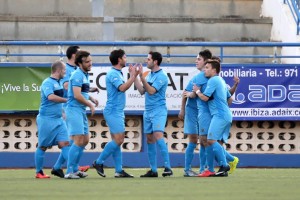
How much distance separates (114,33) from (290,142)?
23.1 ft

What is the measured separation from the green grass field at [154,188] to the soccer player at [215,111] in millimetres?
536

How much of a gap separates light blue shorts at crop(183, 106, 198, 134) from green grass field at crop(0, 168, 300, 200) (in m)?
1.30

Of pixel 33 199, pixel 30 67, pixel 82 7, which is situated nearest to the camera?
pixel 33 199

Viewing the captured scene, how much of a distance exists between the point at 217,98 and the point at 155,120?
3.40 ft

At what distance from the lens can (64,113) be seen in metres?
17.9

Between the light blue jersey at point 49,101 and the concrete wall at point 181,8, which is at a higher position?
the concrete wall at point 181,8

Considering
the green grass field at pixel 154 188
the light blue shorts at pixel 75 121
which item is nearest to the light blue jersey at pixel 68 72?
the light blue shorts at pixel 75 121

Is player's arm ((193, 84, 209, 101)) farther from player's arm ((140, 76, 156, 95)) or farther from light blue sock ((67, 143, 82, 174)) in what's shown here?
light blue sock ((67, 143, 82, 174))

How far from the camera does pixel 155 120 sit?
1795 centimetres

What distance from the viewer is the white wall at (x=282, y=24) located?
28.6 meters

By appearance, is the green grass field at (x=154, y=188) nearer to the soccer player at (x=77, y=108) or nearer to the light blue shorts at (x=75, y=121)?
the soccer player at (x=77, y=108)

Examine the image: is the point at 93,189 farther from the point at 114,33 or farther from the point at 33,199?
the point at 114,33

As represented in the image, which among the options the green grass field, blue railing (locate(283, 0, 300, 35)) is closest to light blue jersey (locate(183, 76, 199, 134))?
the green grass field

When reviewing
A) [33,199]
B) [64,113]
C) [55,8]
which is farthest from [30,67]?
[33,199]
